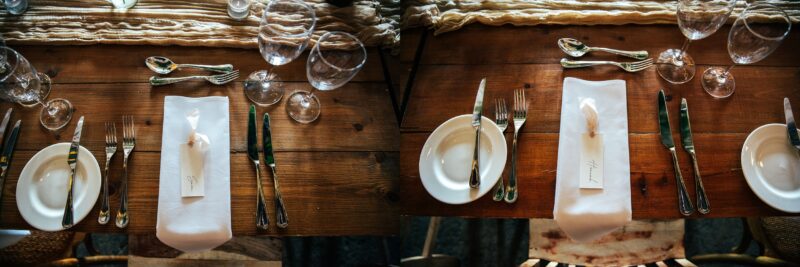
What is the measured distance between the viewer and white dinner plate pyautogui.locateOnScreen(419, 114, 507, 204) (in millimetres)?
1318

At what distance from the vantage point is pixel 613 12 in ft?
4.77

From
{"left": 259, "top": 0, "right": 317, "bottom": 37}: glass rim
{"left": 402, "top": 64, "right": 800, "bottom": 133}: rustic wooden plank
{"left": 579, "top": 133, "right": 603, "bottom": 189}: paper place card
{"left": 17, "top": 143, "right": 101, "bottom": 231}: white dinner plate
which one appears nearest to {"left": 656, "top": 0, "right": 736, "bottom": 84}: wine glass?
{"left": 402, "top": 64, "right": 800, "bottom": 133}: rustic wooden plank

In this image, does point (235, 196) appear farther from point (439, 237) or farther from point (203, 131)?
point (439, 237)

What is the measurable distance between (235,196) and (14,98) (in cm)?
62

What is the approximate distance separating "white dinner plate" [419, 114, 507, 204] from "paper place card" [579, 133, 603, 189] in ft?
0.64

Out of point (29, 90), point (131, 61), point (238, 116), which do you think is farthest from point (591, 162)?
point (29, 90)

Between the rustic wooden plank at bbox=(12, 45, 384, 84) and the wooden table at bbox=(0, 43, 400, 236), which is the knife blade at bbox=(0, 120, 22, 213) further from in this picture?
the rustic wooden plank at bbox=(12, 45, 384, 84)

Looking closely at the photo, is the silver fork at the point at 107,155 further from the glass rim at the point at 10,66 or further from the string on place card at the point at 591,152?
the string on place card at the point at 591,152

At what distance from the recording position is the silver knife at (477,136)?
4.28 ft

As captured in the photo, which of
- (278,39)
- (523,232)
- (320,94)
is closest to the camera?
(278,39)

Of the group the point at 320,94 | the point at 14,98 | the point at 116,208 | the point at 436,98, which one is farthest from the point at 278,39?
the point at 14,98

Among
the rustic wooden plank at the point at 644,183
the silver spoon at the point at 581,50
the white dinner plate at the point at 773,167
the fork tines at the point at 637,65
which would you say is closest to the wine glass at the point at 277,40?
the rustic wooden plank at the point at 644,183

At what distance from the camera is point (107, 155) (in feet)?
4.45

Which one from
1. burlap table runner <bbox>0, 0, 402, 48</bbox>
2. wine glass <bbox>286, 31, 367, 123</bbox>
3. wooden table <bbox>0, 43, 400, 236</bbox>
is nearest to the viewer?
wine glass <bbox>286, 31, 367, 123</bbox>
